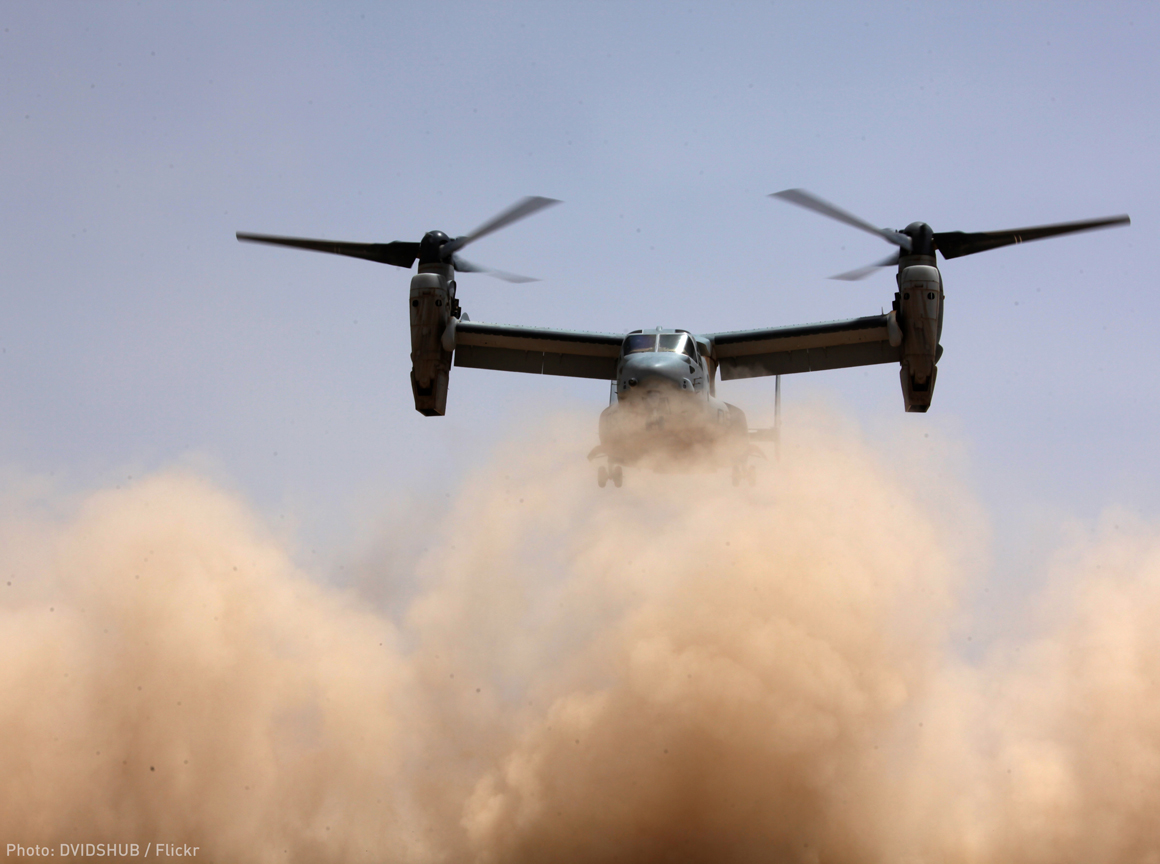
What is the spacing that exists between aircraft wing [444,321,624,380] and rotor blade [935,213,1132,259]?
6.44 metres

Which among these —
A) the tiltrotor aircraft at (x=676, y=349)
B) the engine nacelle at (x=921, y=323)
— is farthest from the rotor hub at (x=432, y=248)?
the engine nacelle at (x=921, y=323)

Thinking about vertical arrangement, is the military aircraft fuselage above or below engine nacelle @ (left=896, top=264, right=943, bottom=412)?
below

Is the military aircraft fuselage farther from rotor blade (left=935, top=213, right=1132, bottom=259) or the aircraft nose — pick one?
rotor blade (left=935, top=213, right=1132, bottom=259)

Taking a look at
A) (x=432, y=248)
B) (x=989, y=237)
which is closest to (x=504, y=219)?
(x=432, y=248)

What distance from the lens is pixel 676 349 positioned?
19891 millimetres

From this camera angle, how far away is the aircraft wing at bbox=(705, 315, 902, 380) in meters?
20.9

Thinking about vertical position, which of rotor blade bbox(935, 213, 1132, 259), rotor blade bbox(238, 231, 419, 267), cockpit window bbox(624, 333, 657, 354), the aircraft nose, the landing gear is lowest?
the landing gear

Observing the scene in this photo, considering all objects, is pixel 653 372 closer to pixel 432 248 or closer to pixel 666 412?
pixel 666 412

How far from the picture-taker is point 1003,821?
27891 millimetres

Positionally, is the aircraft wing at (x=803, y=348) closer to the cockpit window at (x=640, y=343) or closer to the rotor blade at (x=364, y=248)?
the cockpit window at (x=640, y=343)

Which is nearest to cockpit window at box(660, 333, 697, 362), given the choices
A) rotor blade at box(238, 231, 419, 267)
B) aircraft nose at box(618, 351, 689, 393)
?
aircraft nose at box(618, 351, 689, 393)

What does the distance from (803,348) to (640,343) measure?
3856 mm

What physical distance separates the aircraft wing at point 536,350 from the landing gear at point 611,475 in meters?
2.70

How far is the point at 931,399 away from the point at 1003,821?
47.5ft
